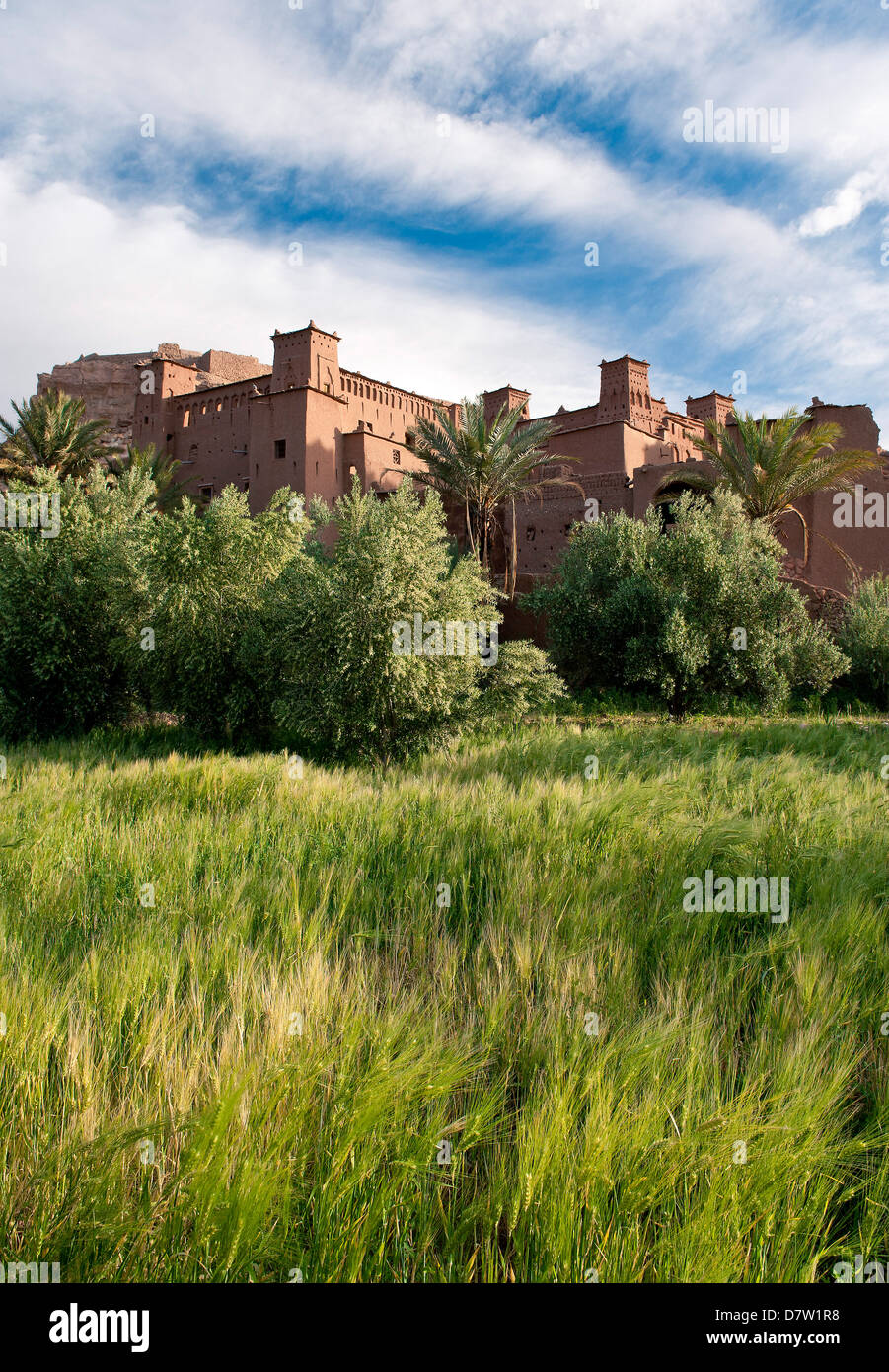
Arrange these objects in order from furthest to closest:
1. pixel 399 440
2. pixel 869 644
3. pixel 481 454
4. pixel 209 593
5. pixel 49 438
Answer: pixel 399 440 → pixel 49 438 → pixel 481 454 → pixel 869 644 → pixel 209 593

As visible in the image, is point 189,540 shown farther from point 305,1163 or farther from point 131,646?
point 305,1163

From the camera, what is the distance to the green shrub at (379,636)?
1283 centimetres

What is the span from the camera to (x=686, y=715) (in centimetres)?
1697

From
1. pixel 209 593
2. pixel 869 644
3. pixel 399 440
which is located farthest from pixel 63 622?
pixel 399 440

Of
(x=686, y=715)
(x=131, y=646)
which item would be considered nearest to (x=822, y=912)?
(x=686, y=715)

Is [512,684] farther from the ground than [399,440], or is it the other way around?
[399,440]

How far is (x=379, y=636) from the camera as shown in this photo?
41.8 feet

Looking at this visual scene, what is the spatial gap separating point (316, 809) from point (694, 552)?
12.3m

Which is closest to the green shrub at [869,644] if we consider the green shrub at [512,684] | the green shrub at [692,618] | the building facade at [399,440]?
the green shrub at [692,618]

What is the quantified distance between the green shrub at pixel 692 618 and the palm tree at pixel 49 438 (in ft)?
60.1

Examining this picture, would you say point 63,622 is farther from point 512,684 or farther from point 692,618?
point 692,618

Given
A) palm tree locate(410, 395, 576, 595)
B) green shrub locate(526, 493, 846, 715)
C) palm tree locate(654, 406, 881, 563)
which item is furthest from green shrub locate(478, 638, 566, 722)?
palm tree locate(654, 406, 881, 563)

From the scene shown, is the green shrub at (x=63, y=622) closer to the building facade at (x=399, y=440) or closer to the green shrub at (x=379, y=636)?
the green shrub at (x=379, y=636)

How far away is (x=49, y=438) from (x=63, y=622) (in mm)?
11847
